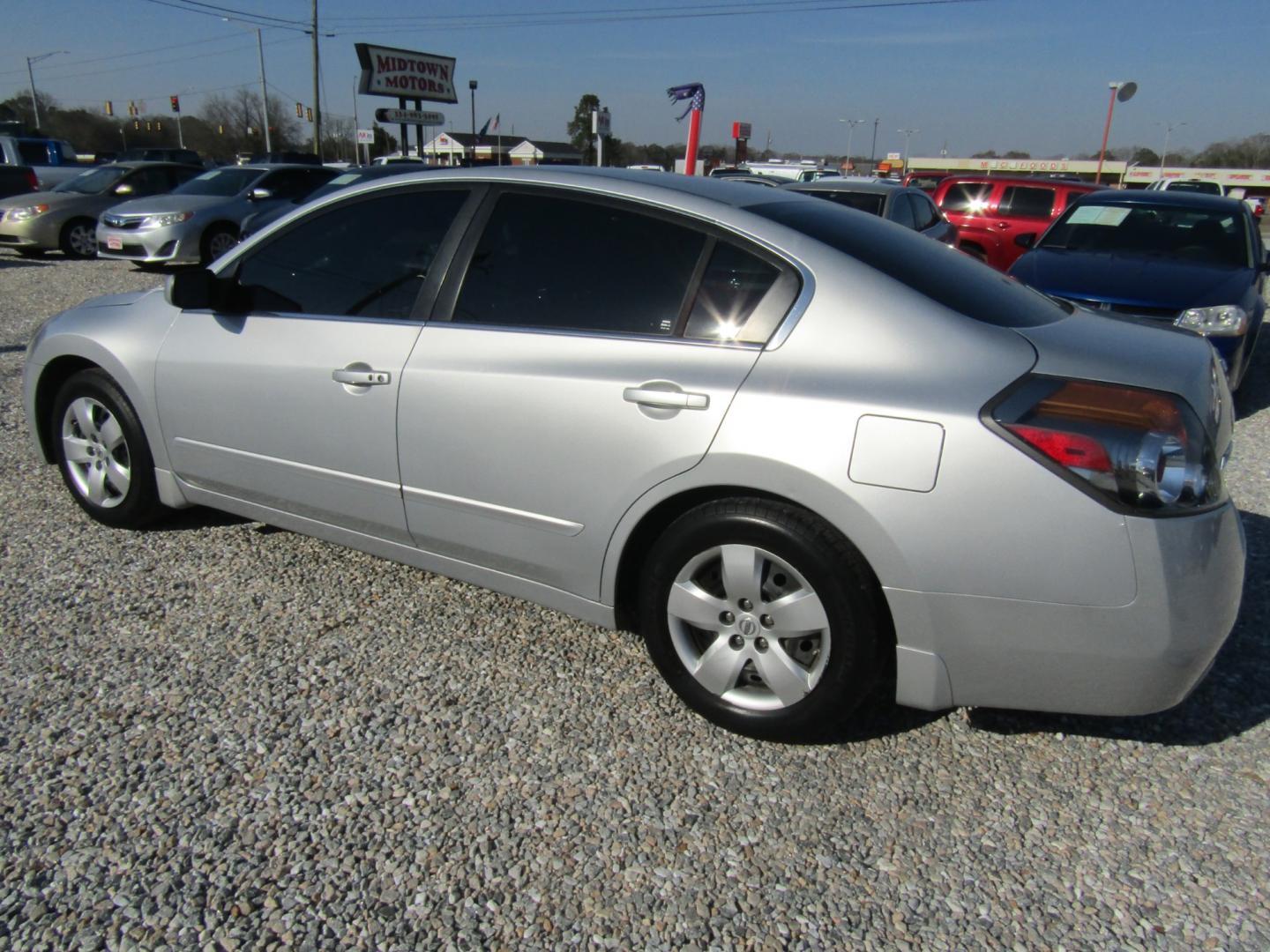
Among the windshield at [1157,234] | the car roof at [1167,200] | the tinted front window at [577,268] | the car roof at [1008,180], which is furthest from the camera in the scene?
the car roof at [1008,180]

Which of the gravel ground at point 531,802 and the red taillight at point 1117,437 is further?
the red taillight at point 1117,437

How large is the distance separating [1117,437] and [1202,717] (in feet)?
3.97

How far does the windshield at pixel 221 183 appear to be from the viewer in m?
14.3

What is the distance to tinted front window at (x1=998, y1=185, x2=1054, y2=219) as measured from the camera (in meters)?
13.4

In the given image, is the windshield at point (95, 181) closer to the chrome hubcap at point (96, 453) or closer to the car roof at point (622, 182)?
the chrome hubcap at point (96, 453)

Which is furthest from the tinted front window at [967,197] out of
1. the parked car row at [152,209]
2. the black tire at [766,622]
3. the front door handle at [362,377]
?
the black tire at [766,622]

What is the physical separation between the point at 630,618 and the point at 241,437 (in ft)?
5.47

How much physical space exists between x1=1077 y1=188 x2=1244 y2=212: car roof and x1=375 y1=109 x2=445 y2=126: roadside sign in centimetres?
2736

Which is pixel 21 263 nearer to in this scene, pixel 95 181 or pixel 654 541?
pixel 95 181

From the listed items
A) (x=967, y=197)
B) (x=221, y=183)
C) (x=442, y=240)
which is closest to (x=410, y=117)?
(x=221, y=183)

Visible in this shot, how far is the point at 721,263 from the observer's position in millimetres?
2703

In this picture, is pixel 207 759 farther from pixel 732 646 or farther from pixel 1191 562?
pixel 1191 562

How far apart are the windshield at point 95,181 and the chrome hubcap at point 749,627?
17.2 metres

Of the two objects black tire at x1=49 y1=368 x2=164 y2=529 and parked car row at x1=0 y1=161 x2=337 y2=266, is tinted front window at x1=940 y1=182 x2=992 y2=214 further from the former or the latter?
black tire at x1=49 y1=368 x2=164 y2=529
